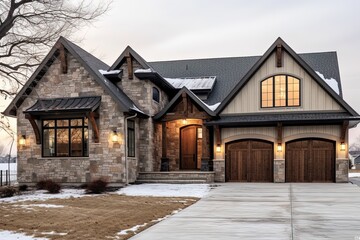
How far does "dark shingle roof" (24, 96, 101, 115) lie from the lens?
19.5 m

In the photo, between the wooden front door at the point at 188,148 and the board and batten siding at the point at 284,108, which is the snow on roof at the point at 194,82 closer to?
the wooden front door at the point at 188,148

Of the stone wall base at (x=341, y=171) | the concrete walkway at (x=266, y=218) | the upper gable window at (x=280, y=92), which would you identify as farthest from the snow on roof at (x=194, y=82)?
the concrete walkway at (x=266, y=218)

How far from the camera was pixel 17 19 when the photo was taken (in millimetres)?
13438

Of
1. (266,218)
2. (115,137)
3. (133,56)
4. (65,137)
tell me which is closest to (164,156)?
(115,137)

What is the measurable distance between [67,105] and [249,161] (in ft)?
33.0

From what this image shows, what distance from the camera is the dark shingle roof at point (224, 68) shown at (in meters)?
25.4

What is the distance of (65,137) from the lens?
2064cm

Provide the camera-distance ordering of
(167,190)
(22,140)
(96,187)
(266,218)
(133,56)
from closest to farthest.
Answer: (266,218), (96,187), (167,190), (22,140), (133,56)

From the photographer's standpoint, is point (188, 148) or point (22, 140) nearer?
point (22, 140)

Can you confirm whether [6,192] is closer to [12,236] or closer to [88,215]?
[88,215]

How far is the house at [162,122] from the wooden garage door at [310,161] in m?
0.05

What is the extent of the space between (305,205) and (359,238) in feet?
16.2

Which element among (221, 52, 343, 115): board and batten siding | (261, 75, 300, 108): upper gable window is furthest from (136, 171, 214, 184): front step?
(261, 75, 300, 108): upper gable window

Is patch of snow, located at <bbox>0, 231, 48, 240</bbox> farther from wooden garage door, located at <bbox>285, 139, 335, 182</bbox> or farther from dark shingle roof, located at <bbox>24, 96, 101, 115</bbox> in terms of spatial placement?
wooden garage door, located at <bbox>285, 139, 335, 182</bbox>
